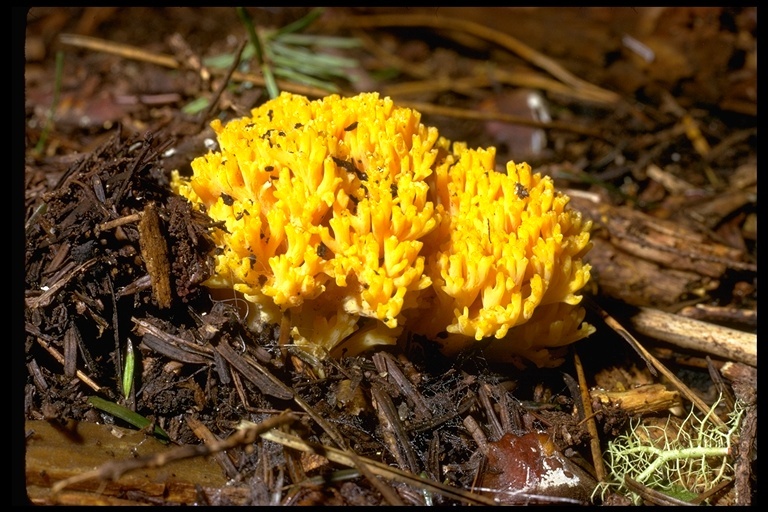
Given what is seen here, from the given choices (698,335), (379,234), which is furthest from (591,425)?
(379,234)

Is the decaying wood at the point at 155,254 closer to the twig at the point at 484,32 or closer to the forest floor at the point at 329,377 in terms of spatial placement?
the forest floor at the point at 329,377

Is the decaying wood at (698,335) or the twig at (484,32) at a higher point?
the twig at (484,32)

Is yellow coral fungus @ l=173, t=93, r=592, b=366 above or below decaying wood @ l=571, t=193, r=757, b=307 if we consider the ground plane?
above

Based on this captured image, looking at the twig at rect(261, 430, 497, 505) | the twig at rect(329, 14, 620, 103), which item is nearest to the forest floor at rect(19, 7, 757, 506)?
the twig at rect(261, 430, 497, 505)

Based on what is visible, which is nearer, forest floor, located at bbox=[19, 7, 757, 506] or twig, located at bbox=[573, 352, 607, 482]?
forest floor, located at bbox=[19, 7, 757, 506]

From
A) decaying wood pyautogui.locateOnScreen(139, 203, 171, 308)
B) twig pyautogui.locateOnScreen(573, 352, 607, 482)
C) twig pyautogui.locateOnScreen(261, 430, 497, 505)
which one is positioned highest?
decaying wood pyautogui.locateOnScreen(139, 203, 171, 308)

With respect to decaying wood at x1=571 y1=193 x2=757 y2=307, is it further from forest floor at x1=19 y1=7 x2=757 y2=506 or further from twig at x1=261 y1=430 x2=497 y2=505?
twig at x1=261 y1=430 x2=497 y2=505

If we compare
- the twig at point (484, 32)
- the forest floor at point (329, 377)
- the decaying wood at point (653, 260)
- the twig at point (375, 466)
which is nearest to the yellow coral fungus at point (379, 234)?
the forest floor at point (329, 377)

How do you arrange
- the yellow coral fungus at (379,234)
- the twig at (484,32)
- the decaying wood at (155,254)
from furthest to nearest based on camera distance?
1. the twig at (484,32)
2. the decaying wood at (155,254)
3. the yellow coral fungus at (379,234)

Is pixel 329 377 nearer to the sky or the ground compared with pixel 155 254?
nearer to the ground

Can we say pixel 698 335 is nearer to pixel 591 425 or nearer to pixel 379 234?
pixel 591 425
